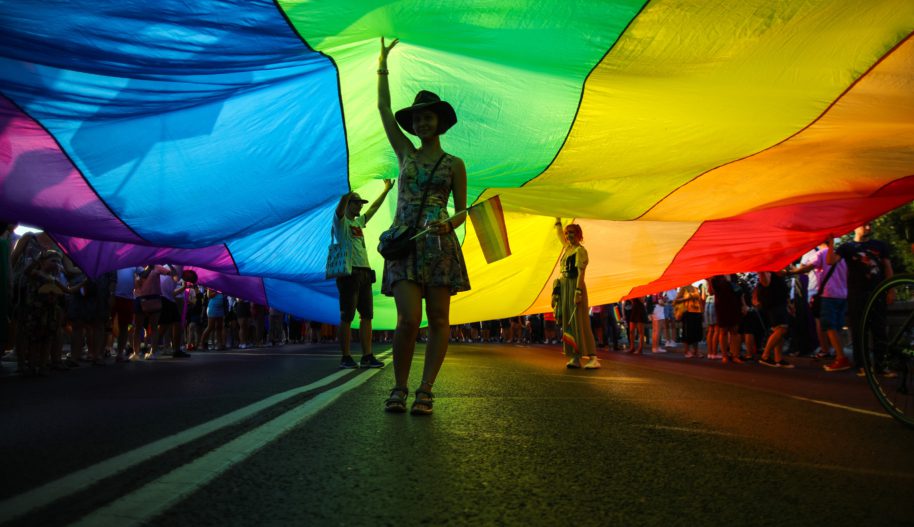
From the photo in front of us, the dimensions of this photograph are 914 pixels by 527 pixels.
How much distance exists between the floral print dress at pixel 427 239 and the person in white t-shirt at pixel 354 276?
3411 mm

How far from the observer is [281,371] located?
7.41 meters

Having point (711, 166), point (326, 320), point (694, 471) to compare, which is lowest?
point (694, 471)

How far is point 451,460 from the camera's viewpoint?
8.67 feet

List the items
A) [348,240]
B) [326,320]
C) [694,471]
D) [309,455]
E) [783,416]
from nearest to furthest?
[694,471] → [309,455] → [783,416] → [348,240] → [326,320]

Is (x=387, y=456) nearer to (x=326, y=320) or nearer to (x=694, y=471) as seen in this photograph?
(x=694, y=471)

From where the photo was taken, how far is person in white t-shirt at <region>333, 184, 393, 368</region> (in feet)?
24.6

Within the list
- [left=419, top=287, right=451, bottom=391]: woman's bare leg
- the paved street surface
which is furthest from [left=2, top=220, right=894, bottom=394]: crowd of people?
the paved street surface

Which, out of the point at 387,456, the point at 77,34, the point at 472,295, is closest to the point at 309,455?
the point at 387,456

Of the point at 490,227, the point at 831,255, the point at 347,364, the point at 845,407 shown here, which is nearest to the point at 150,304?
the point at 347,364

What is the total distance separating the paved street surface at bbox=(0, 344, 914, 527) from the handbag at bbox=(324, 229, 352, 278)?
2.48 metres

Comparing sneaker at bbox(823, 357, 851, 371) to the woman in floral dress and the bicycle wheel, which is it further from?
the woman in floral dress

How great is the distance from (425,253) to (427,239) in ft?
0.28

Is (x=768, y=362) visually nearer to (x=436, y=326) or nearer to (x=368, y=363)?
(x=368, y=363)

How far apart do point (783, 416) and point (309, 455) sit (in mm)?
2880
